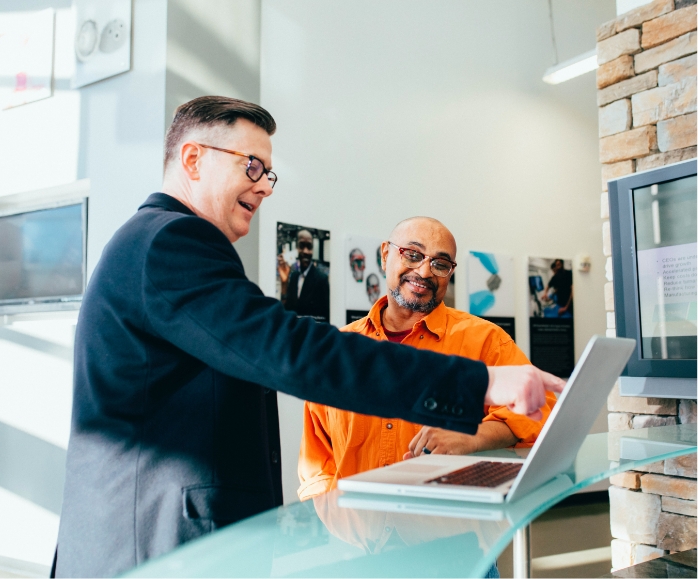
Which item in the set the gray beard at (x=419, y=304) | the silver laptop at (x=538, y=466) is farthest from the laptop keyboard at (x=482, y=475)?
the gray beard at (x=419, y=304)

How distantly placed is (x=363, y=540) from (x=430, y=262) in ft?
5.11

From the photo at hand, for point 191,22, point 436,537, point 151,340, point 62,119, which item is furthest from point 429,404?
point 62,119

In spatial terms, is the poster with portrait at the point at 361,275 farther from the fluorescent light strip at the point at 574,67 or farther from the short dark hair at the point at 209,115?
the short dark hair at the point at 209,115

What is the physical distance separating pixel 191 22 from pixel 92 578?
116 inches

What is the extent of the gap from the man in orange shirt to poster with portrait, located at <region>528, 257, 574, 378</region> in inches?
126

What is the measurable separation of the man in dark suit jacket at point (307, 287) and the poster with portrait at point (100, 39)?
144cm

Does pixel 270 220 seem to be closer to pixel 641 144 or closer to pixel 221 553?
pixel 641 144

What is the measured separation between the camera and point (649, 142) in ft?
8.18

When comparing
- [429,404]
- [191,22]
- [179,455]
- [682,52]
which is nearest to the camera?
[429,404]

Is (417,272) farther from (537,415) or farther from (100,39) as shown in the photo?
(100,39)

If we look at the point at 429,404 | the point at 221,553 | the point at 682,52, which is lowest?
the point at 221,553

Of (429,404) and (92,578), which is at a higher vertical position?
(429,404)

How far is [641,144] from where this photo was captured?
2.51 m

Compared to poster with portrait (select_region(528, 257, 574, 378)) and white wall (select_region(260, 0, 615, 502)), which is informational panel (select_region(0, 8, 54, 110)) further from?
poster with portrait (select_region(528, 257, 574, 378))
